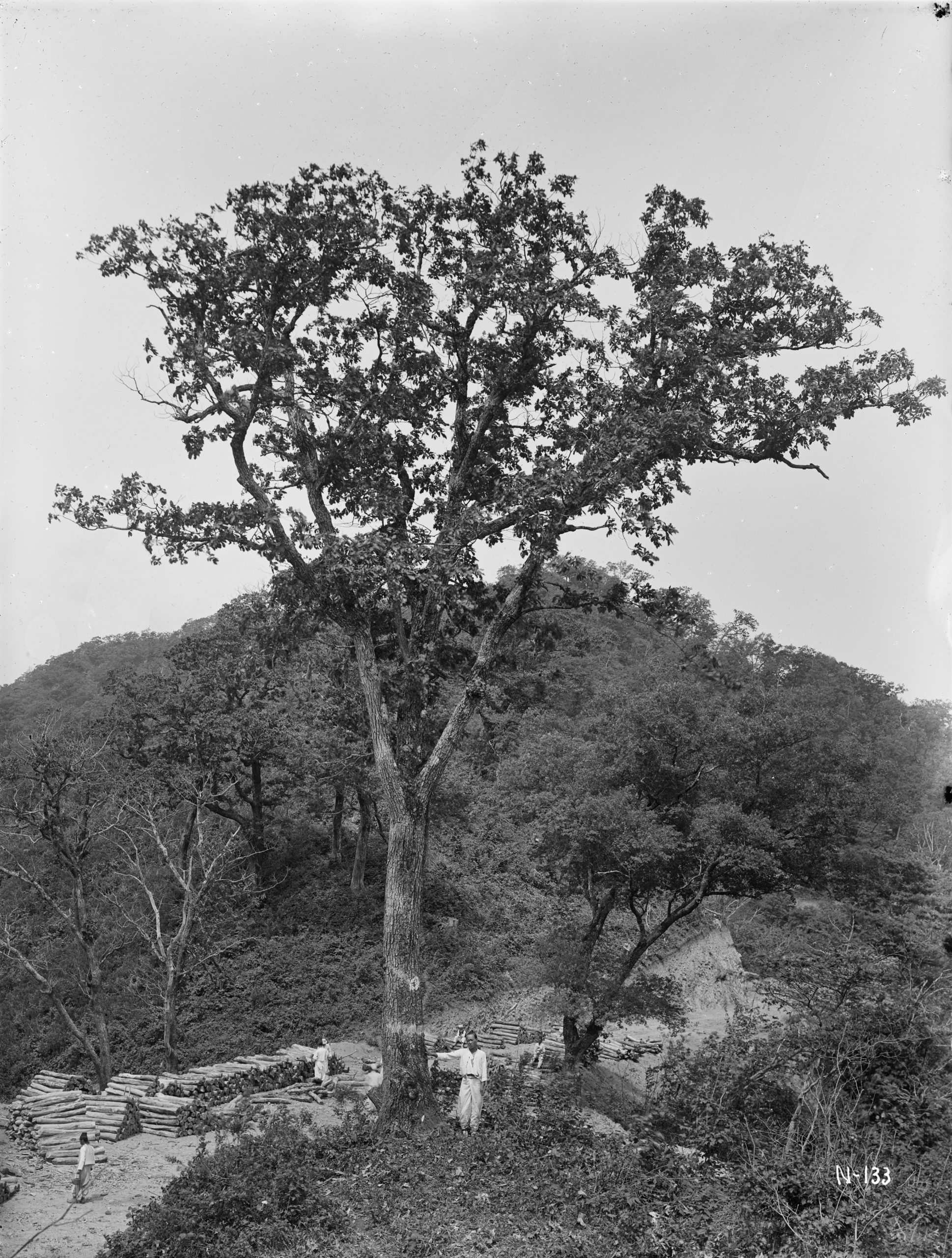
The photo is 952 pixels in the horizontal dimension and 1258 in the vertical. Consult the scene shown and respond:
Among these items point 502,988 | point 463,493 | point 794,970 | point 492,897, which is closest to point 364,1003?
Answer: point 502,988

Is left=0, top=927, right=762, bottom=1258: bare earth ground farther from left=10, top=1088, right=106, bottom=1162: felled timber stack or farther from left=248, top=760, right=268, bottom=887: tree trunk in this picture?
left=248, top=760, right=268, bottom=887: tree trunk

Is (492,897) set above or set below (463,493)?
below

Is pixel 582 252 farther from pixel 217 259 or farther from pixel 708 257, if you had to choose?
pixel 217 259

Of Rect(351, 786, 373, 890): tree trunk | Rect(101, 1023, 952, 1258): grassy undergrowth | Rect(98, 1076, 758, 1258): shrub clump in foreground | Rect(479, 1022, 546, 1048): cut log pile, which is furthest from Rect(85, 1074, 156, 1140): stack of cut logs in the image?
Rect(351, 786, 373, 890): tree trunk

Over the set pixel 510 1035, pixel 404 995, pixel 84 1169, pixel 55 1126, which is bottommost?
pixel 510 1035

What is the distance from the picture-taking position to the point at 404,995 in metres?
9.55

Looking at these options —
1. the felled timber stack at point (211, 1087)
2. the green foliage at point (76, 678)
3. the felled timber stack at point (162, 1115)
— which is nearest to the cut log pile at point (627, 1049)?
the felled timber stack at point (211, 1087)

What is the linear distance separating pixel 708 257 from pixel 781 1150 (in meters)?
10.2

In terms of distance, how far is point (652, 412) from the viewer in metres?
10.1

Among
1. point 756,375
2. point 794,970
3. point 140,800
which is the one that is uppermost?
point 756,375

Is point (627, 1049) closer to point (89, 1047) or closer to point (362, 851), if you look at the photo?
point (362, 851)

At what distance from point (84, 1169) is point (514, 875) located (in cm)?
2081

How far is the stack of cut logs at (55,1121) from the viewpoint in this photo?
1100cm

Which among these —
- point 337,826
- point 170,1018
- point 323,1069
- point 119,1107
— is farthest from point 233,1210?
point 337,826
